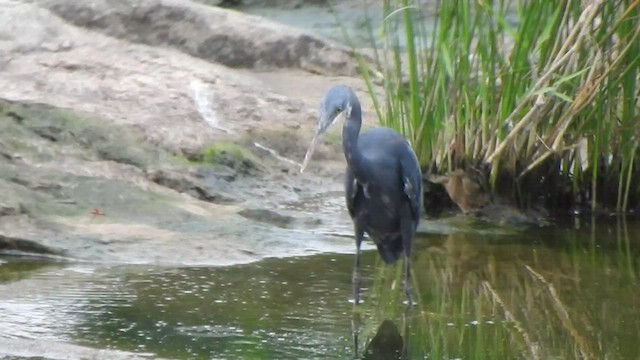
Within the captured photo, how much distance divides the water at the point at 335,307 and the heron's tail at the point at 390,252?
0.11 m

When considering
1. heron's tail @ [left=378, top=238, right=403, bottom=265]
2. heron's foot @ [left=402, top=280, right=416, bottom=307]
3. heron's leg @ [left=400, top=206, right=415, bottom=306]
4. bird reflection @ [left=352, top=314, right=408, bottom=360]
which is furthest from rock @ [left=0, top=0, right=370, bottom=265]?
bird reflection @ [left=352, top=314, right=408, bottom=360]

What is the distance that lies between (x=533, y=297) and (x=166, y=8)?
16.0 feet

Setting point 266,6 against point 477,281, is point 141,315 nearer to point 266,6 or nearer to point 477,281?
point 477,281

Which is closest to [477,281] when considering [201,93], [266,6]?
[201,93]

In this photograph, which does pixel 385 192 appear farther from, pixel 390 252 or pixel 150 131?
pixel 150 131

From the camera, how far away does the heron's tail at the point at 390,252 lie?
5496 mm

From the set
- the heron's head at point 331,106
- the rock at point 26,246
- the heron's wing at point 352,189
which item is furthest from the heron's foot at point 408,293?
the rock at point 26,246

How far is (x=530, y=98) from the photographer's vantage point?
6391 mm

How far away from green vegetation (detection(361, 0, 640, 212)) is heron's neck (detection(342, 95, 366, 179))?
1.13m

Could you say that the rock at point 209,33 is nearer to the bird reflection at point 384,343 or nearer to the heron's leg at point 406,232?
the heron's leg at point 406,232

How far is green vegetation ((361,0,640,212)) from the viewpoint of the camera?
20.6ft

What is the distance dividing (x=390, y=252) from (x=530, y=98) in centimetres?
136

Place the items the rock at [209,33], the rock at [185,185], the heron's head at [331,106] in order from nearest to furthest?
the heron's head at [331,106], the rock at [185,185], the rock at [209,33]

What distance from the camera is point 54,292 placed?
4.82 meters
